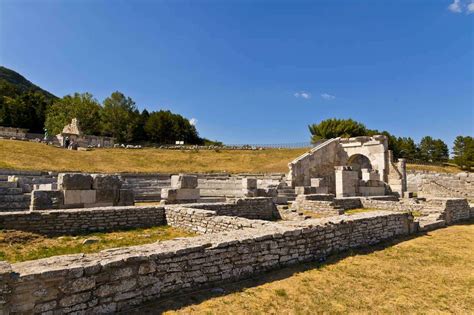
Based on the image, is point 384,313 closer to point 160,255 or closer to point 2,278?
point 160,255

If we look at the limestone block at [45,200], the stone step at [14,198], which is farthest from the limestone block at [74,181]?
the stone step at [14,198]

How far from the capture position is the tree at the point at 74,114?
57562 mm

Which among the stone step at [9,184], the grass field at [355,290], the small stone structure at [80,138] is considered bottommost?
the grass field at [355,290]

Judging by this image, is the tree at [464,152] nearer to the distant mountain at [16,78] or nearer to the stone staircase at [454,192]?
the stone staircase at [454,192]

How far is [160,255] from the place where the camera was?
4930 mm

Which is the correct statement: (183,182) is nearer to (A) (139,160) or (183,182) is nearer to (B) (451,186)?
(B) (451,186)

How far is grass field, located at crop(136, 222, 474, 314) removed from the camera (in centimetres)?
471

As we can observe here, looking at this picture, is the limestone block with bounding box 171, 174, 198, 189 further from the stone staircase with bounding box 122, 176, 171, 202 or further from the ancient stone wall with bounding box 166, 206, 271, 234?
the stone staircase with bounding box 122, 176, 171, 202

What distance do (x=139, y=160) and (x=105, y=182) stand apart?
2659cm

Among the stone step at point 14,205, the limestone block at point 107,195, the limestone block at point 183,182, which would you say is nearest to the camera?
the limestone block at point 107,195

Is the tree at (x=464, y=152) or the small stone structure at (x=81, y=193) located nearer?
the small stone structure at (x=81, y=193)

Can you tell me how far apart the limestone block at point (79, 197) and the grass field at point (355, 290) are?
881 centimetres

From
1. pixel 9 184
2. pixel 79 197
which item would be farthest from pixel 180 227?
pixel 9 184

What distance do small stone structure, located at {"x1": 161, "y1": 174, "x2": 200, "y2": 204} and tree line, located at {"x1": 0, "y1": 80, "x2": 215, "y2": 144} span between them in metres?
51.3
